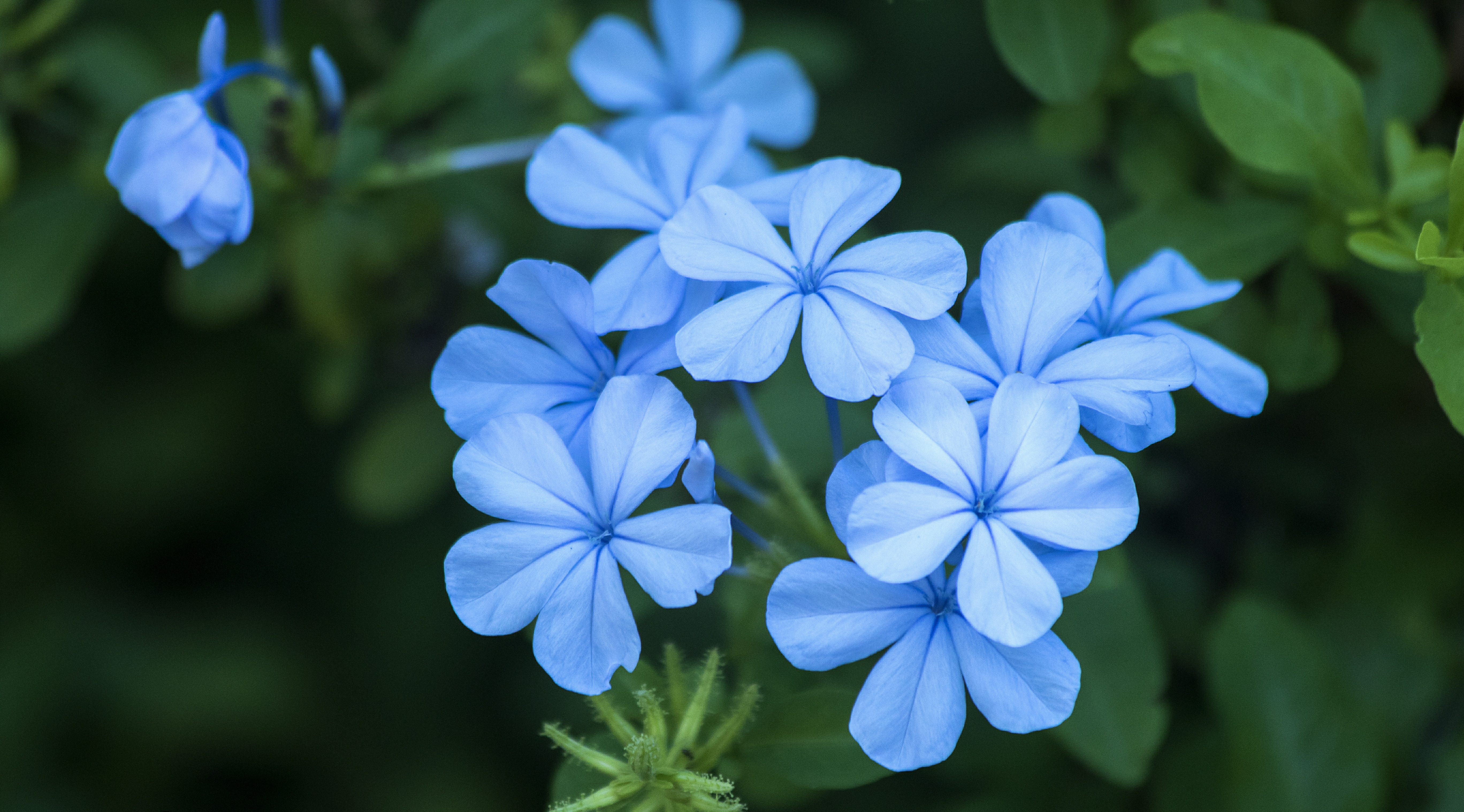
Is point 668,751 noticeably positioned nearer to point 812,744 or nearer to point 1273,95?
point 812,744

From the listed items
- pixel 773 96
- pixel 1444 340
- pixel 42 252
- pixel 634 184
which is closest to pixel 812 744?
pixel 634 184

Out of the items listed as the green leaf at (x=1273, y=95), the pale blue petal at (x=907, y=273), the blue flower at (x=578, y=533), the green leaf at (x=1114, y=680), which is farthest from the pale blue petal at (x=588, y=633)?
the green leaf at (x=1273, y=95)

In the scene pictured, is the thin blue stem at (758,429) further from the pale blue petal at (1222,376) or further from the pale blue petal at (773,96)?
the pale blue petal at (773,96)

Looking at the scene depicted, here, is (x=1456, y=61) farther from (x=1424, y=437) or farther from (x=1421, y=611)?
(x=1421, y=611)

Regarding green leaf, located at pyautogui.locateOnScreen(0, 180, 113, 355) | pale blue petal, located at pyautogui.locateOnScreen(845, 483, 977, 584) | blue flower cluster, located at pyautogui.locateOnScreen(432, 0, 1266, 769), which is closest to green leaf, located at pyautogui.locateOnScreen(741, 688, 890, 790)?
blue flower cluster, located at pyautogui.locateOnScreen(432, 0, 1266, 769)

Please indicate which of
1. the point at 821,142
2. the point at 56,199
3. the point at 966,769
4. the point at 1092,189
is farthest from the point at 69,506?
the point at 1092,189

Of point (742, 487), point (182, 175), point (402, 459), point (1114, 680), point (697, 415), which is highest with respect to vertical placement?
point (182, 175)

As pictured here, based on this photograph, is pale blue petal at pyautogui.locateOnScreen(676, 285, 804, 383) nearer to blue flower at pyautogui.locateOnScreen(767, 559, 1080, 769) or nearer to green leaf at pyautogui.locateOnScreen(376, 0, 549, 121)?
blue flower at pyautogui.locateOnScreen(767, 559, 1080, 769)
